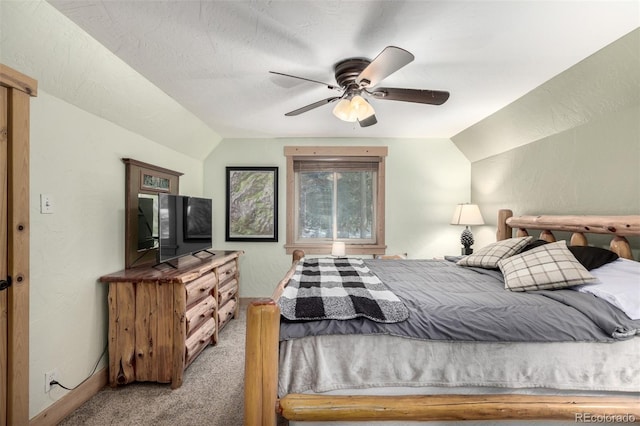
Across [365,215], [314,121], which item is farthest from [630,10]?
[365,215]

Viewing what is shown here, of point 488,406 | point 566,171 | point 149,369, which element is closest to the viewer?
point 488,406

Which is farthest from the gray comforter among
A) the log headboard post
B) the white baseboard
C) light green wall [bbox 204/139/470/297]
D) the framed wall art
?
the framed wall art

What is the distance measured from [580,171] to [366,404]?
2.47 meters

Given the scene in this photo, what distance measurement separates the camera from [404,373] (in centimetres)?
118

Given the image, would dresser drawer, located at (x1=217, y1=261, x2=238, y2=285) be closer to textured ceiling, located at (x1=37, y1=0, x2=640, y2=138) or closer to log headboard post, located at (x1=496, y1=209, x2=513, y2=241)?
textured ceiling, located at (x1=37, y1=0, x2=640, y2=138)

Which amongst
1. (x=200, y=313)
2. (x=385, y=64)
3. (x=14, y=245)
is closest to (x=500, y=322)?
(x=385, y=64)

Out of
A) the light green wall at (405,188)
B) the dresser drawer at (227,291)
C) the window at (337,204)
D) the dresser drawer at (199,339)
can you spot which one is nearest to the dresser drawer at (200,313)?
the dresser drawer at (199,339)

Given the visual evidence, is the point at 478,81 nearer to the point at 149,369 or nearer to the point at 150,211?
the point at 150,211

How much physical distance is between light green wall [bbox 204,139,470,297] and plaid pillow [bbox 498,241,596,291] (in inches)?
75.8

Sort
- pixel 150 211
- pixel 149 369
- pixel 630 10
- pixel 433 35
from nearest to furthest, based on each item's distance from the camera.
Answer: pixel 630 10 → pixel 433 35 → pixel 149 369 → pixel 150 211

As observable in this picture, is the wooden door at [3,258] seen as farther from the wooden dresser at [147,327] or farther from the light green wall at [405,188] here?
the light green wall at [405,188]

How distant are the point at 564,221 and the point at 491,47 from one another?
148 cm

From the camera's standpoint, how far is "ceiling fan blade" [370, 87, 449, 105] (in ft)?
5.75

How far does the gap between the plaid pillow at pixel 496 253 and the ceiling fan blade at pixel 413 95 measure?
1.37m
